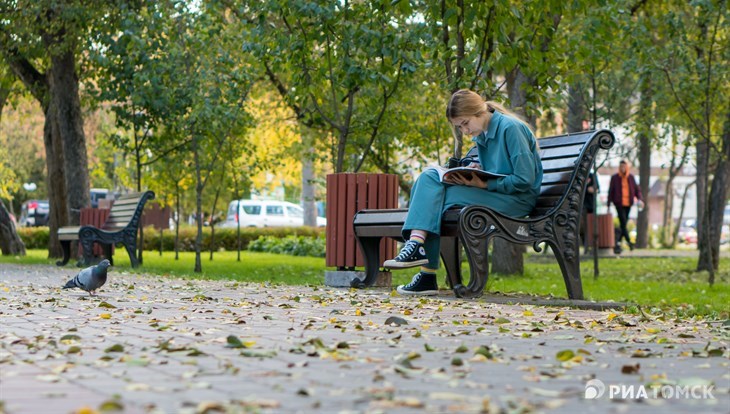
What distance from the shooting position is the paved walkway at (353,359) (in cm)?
385

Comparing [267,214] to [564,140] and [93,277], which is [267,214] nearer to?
[93,277]

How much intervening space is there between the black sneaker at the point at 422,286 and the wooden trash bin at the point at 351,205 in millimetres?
1981

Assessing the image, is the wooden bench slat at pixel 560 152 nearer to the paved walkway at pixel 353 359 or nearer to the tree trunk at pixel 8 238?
the paved walkway at pixel 353 359

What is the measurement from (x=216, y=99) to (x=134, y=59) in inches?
56.2

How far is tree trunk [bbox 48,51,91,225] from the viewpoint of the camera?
19828mm

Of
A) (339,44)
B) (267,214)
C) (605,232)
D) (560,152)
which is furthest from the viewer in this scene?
(267,214)

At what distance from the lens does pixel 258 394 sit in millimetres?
3975

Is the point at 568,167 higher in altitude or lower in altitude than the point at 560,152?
lower

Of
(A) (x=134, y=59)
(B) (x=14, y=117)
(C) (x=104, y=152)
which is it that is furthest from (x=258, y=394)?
(B) (x=14, y=117)

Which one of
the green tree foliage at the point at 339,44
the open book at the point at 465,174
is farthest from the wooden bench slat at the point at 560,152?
the green tree foliage at the point at 339,44

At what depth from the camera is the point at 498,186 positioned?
28.0 feet

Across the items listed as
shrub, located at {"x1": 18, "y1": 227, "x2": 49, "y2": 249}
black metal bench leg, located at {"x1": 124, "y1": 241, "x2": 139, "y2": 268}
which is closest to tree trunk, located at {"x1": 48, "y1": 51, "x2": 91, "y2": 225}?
black metal bench leg, located at {"x1": 124, "y1": 241, "x2": 139, "y2": 268}

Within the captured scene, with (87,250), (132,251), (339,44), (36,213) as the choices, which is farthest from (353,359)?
(36,213)

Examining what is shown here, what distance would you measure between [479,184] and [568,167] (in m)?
0.71
